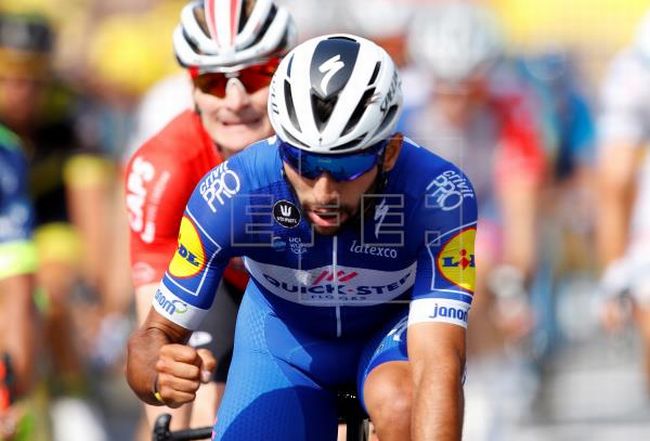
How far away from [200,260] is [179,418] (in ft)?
4.99

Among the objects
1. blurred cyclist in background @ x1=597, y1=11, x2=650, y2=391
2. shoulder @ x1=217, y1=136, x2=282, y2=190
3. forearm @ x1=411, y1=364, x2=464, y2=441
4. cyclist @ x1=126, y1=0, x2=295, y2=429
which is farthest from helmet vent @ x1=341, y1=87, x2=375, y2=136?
blurred cyclist in background @ x1=597, y1=11, x2=650, y2=391

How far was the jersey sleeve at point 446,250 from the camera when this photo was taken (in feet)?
18.4

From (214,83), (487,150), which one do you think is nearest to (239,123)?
(214,83)

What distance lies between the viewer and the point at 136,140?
12.4 metres

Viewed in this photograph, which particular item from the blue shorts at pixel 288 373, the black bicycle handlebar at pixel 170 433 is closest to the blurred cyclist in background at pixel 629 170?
the blue shorts at pixel 288 373

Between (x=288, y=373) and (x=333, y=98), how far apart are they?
1.14 meters

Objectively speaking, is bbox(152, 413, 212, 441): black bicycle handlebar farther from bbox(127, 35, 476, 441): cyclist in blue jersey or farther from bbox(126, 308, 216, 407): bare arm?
bbox(126, 308, 216, 407): bare arm

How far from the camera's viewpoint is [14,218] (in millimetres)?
8062

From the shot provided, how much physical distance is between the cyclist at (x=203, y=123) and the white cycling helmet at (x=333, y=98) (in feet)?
3.86

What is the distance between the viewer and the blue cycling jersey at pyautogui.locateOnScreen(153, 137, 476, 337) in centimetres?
563

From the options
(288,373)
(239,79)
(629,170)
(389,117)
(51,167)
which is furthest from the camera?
A: (51,167)

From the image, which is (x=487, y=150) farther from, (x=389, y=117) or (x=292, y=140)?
(x=292, y=140)

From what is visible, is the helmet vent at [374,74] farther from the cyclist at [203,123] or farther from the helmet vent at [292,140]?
the cyclist at [203,123]

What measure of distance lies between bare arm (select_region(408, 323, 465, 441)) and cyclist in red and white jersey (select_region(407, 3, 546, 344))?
4934 mm
